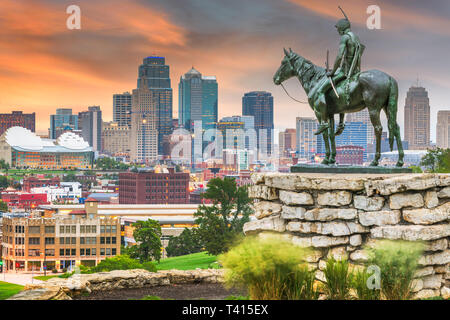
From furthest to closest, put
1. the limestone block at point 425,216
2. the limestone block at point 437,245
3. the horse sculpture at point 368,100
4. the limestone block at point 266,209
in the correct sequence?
the horse sculpture at point 368,100
the limestone block at point 266,209
the limestone block at point 425,216
the limestone block at point 437,245

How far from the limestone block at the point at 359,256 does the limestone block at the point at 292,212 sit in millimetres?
1087

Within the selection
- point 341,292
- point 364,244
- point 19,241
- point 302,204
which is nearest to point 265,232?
point 302,204

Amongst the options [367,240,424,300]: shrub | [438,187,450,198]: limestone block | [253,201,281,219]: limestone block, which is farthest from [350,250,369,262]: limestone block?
[438,187,450,198]: limestone block

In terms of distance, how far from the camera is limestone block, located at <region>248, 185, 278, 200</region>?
12492 millimetres

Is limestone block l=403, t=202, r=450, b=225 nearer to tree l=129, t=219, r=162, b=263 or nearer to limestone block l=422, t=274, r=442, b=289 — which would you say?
limestone block l=422, t=274, r=442, b=289

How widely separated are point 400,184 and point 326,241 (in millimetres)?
1591

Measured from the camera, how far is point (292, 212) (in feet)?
39.5

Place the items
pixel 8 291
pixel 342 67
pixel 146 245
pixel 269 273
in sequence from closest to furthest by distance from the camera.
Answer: pixel 269 273 → pixel 342 67 → pixel 8 291 → pixel 146 245

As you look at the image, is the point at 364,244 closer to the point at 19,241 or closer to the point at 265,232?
the point at 265,232

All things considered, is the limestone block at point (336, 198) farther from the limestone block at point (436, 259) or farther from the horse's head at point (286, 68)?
the horse's head at point (286, 68)

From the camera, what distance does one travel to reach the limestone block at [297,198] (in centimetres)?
1191

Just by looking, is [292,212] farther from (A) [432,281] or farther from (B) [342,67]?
(B) [342,67]

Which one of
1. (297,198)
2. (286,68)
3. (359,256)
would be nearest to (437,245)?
(359,256)

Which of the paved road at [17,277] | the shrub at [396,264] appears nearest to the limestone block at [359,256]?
the shrub at [396,264]
